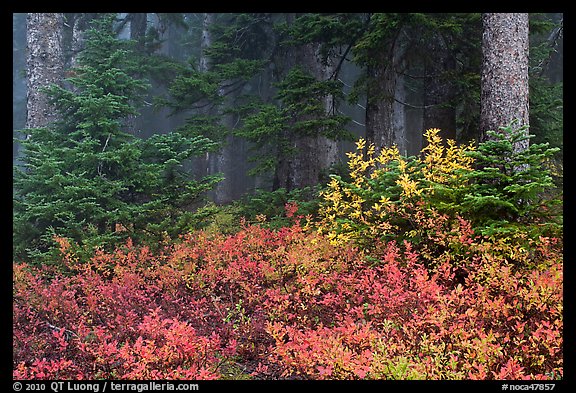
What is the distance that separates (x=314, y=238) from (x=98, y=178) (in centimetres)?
445

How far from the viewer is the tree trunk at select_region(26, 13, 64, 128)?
11305 millimetres

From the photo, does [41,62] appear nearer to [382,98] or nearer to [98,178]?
[98,178]

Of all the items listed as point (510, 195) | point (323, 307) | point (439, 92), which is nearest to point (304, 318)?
point (323, 307)

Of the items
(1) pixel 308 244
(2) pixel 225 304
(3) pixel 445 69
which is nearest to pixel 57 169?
(2) pixel 225 304

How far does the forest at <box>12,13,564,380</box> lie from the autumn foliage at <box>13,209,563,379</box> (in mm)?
32

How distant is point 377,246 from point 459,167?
5.51 ft

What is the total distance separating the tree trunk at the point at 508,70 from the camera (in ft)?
20.9

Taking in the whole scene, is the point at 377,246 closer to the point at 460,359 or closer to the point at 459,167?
the point at 459,167

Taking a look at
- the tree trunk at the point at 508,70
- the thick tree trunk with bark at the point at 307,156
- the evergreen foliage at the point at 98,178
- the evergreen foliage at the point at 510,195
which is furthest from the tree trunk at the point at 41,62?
the evergreen foliage at the point at 510,195

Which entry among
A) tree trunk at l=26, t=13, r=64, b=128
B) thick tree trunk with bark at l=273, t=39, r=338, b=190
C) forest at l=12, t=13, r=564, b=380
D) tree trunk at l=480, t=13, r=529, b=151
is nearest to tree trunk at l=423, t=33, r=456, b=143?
forest at l=12, t=13, r=564, b=380

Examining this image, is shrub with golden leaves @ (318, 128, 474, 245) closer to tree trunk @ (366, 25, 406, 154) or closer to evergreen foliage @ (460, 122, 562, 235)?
evergreen foliage @ (460, 122, 562, 235)

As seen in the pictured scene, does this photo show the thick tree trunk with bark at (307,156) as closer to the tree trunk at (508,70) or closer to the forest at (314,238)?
the forest at (314,238)

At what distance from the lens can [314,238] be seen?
7.62 metres
